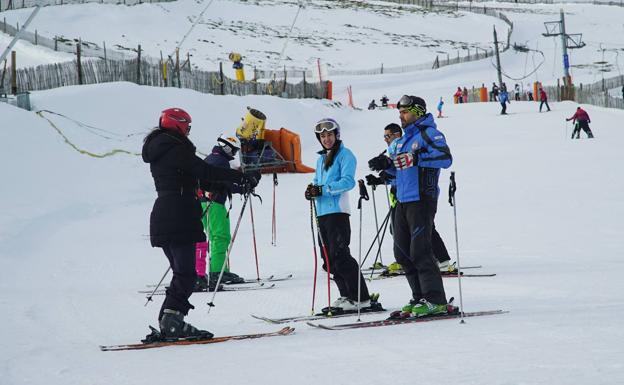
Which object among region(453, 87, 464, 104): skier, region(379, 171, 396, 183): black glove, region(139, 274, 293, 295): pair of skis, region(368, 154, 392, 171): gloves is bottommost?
region(139, 274, 293, 295): pair of skis

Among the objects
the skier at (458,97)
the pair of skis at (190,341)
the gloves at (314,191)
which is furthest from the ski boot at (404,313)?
the skier at (458,97)

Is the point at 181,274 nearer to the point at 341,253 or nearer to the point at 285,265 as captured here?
the point at 341,253

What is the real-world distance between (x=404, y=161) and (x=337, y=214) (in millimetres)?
926

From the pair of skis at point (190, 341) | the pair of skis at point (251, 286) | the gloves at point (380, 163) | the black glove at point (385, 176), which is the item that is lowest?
the pair of skis at point (251, 286)

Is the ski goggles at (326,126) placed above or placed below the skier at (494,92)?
below

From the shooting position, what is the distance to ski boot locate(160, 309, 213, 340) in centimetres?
612

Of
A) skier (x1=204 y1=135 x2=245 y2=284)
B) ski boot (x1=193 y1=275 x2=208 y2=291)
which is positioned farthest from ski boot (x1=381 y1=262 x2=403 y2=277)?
ski boot (x1=193 y1=275 x2=208 y2=291)

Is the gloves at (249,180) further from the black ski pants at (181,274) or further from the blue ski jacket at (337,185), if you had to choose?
the black ski pants at (181,274)

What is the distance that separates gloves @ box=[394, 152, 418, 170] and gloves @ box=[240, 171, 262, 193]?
3.69ft

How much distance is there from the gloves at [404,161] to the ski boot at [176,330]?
1.92 meters

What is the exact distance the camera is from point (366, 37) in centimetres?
8494

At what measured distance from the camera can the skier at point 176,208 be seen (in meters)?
6.10

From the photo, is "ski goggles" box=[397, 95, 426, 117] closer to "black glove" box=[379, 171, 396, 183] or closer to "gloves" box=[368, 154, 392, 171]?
"gloves" box=[368, 154, 392, 171]

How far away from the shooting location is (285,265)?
1102 cm
